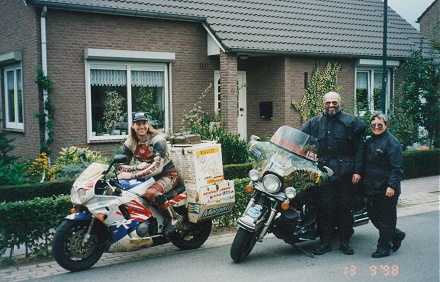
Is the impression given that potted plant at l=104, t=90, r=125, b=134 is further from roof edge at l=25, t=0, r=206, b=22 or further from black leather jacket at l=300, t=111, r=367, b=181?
black leather jacket at l=300, t=111, r=367, b=181

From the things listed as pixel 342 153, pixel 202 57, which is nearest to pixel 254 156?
pixel 342 153

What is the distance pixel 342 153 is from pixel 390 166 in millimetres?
640

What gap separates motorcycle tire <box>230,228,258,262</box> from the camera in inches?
242

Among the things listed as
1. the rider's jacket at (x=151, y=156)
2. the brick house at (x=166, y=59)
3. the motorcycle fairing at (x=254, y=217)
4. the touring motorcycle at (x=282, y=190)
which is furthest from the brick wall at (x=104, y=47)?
the motorcycle fairing at (x=254, y=217)

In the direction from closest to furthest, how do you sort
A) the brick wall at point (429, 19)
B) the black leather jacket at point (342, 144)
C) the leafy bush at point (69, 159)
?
1. the black leather jacket at point (342, 144)
2. the leafy bush at point (69, 159)
3. the brick wall at point (429, 19)

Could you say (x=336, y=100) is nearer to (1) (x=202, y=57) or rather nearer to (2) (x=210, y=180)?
(2) (x=210, y=180)

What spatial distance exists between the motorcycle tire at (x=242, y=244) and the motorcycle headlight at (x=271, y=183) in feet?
1.87

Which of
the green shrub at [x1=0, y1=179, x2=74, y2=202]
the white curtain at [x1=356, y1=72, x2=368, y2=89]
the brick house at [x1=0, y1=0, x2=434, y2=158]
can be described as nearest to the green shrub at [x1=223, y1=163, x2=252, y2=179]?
the green shrub at [x1=0, y1=179, x2=74, y2=202]

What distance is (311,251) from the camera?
6848 millimetres

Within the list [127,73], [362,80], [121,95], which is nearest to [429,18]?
[362,80]

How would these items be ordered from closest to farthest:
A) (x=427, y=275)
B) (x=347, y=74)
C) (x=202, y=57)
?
(x=427, y=275) → (x=202, y=57) → (x=347, y=74)

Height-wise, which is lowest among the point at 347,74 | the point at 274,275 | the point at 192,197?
the point at 274,275

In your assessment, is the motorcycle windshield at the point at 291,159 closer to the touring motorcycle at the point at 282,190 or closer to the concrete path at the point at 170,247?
the touring motorcycle at the point at 282,190

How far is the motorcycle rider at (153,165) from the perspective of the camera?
20.8 feet
